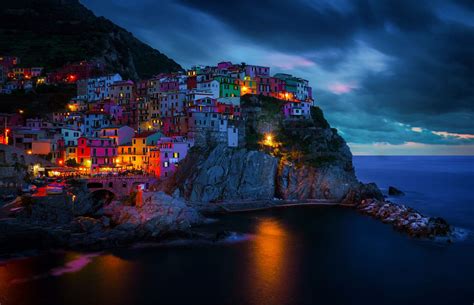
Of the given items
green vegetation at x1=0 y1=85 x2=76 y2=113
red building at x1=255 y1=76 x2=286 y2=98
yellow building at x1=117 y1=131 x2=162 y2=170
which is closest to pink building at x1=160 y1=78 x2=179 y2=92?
red building at x1=255 y1=76 x2=286 y2=98

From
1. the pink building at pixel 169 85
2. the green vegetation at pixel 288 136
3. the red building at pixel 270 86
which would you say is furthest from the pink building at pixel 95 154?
the red building at pixel 270 86

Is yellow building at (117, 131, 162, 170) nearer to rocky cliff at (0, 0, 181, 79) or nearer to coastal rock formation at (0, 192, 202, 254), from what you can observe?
coastal rock formation at (0, 192, 202, 254)

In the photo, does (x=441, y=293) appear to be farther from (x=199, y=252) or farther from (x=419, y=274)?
(x=199, y=252)

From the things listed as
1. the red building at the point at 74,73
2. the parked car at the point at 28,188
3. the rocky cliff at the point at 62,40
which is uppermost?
the rocky cliff at the point at 62,40

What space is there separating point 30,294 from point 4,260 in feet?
24.7

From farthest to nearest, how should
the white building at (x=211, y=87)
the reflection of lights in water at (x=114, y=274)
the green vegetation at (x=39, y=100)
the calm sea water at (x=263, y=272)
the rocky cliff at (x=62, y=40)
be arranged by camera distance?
the rocky cliff at (x=62, y=40) < the green vegetation at (x=39, y=100) < the white building at (x=211, y=87) < the reflection of lights in water at (x=114, y=274) < the calm sea water at (x=263, y=272)

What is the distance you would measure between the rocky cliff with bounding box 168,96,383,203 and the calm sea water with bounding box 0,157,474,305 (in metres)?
14.5

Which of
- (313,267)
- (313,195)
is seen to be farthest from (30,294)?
(313,195)

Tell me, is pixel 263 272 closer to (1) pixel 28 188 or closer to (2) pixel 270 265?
(2) pixel 270 265

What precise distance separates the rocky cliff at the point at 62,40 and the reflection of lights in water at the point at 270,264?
74341 millimetres

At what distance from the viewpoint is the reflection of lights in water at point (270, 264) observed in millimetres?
29156

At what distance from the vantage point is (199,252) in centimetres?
3753

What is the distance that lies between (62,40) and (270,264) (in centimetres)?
10760

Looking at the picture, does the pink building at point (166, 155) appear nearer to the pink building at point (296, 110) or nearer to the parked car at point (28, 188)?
the parked car at point (28, 188)
